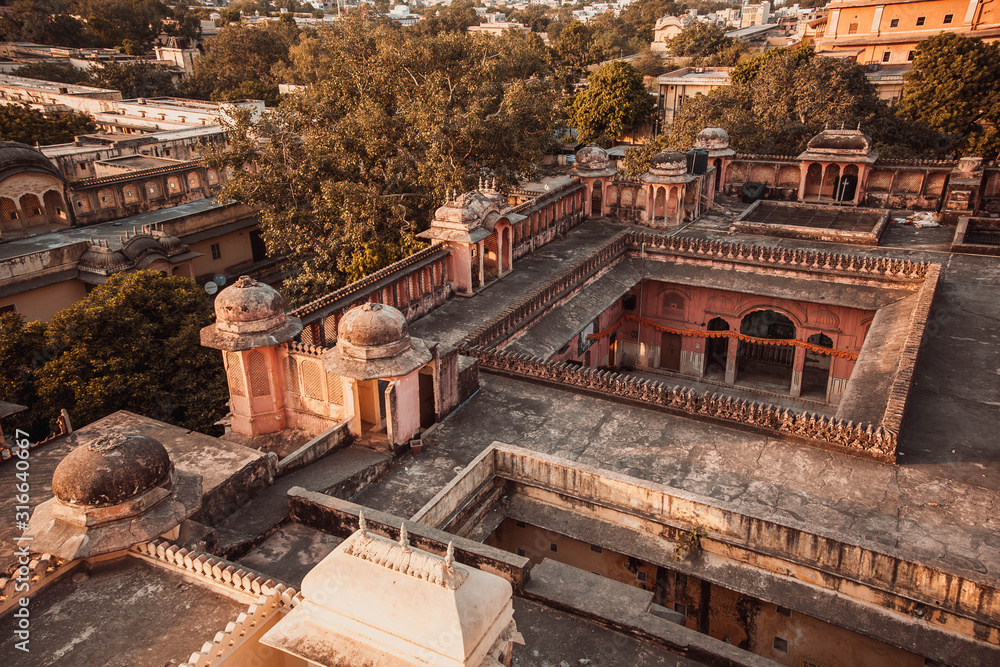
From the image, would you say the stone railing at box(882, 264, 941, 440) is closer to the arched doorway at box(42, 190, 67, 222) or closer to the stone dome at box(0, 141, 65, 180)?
the stone dome at box(0, 141, 65, 180)

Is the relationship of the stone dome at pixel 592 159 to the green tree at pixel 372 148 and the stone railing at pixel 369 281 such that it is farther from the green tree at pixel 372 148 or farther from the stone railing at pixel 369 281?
the stone railing at pixel 369 281

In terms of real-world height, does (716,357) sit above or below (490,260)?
below

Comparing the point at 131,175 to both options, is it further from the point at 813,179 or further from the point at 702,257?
the point at 813,179

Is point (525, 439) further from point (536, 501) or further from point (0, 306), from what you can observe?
point (0, 306)

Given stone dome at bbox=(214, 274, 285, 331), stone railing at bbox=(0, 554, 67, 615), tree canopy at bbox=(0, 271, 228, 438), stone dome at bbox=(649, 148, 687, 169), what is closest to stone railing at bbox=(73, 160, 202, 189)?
tree canopy at bbox=(0, 271, 228, 438)

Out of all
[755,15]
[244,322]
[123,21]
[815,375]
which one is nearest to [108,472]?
[244,322]

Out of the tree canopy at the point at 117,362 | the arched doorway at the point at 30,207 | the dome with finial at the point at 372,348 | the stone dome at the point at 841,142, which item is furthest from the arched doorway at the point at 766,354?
the arched doorway at the point at 30,207
